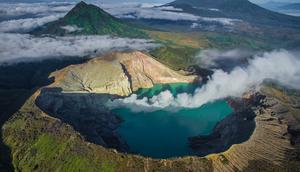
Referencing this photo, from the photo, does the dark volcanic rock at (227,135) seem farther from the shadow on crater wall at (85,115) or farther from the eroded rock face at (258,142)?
the shadow on crater wall at (85,115)

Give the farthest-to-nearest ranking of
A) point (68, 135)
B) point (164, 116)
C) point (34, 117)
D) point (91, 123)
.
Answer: point (164, 116) → point (91, 123) → point (34, 117) → point (68, 135)

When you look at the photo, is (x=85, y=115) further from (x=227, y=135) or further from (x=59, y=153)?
(x=227, y=135)

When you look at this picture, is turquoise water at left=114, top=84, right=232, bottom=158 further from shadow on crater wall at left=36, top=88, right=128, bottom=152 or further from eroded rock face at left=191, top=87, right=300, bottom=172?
eroded rock face at left=191, top=87, right=300, bottom=172

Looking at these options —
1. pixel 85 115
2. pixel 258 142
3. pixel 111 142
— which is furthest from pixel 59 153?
pixel 258 142

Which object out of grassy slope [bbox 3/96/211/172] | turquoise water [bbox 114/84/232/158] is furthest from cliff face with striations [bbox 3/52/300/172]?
turquoise water [bbox 114/84/232/158]

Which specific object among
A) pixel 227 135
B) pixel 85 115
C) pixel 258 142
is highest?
pixel 258 142

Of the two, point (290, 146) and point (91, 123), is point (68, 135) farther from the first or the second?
point (290, 146)

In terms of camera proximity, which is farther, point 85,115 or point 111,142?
point 85,115

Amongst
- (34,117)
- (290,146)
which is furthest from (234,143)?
(34,117)

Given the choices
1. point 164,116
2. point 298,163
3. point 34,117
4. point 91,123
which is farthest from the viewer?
point 164,116
